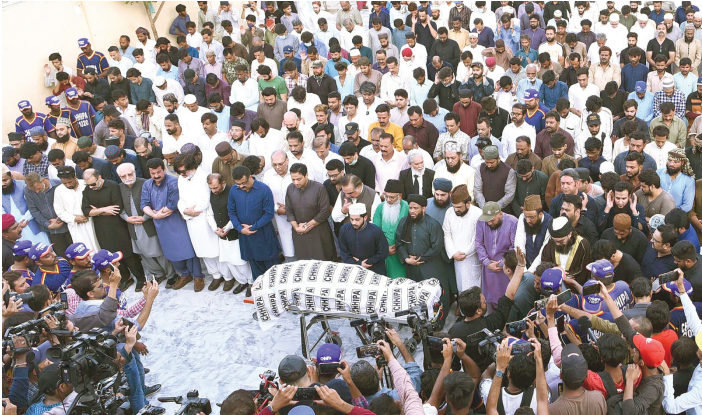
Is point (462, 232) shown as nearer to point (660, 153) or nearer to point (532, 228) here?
point (532, 228)

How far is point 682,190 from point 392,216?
2.81m

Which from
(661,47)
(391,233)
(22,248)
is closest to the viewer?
(22,248)

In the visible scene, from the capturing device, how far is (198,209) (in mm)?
7434

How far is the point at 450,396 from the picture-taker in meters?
3.99

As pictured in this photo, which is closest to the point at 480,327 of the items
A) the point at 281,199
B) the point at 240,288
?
the point at 281,199

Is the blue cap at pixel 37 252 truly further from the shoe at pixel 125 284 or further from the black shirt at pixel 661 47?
the black shirt at pixel 661 47

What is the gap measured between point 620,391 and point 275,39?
32.0ft

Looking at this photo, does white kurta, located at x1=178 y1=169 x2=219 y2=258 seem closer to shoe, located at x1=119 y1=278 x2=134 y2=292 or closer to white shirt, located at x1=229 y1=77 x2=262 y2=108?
shoe, located at x1=119 y1=278 x2=134 y2=292

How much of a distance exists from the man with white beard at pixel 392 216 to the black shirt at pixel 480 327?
62.4 inches

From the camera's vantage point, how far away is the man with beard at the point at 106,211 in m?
7.51

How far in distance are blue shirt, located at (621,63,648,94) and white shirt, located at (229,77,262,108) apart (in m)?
5.36

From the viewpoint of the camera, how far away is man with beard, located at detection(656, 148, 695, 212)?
260 inches

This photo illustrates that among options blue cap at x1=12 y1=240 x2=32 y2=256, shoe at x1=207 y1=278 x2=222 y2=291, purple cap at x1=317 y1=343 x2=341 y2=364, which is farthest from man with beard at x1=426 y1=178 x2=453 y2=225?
blue cap at x1=12 y1=240 x2=32 y2=256

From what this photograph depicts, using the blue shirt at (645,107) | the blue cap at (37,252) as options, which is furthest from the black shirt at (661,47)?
the blue cap at (37,252)
